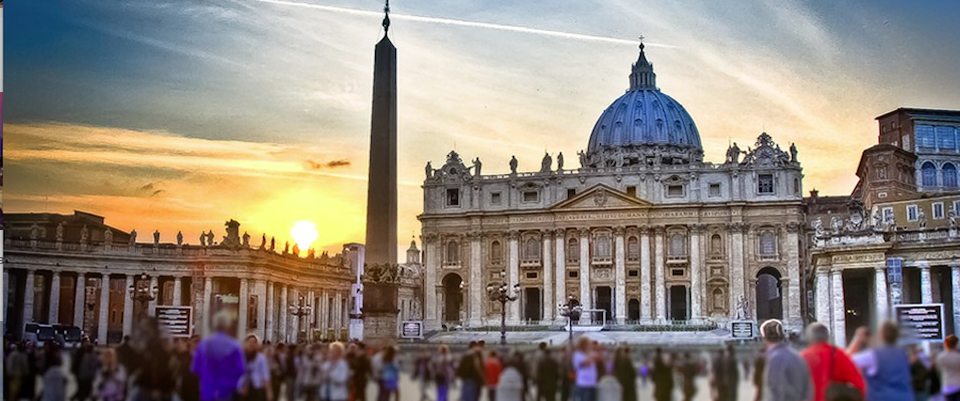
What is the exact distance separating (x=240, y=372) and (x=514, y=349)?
4.23 m

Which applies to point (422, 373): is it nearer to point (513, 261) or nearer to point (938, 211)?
point (938, 211)

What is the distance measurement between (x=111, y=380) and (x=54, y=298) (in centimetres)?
3474

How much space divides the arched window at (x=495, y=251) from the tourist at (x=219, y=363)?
6652cm

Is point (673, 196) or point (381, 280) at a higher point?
point (673, 196)

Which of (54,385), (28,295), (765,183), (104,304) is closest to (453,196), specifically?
(765,183)

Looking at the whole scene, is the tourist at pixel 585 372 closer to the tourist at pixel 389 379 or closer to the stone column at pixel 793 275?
the tourist at pixel 389 379

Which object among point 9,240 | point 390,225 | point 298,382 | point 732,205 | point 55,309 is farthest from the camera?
point 732,205

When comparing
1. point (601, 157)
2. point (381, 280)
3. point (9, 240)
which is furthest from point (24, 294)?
point (601, 157)

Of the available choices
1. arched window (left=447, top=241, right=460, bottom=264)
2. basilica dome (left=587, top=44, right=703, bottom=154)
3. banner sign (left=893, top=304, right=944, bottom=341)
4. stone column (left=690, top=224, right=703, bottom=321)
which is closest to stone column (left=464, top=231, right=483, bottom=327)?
arched window (left=447, top=241, right=460, bottom=264)

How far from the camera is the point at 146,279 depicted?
48.5 metres

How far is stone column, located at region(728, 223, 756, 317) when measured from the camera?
245 ft

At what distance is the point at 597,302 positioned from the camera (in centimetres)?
7769

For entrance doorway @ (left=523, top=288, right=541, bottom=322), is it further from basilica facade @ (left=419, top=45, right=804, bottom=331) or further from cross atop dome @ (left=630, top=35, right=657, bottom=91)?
cross atop dome @ (left=630, top=35, right=657, bottom=91)

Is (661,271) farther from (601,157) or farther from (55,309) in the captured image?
(55,309)
